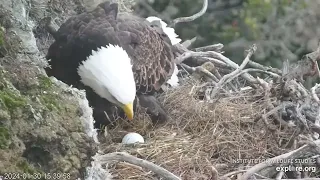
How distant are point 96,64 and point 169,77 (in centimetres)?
82

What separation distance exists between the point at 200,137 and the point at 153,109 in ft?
1.29

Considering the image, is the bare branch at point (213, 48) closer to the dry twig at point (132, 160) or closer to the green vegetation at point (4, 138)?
the dry twig at point (132, 160)

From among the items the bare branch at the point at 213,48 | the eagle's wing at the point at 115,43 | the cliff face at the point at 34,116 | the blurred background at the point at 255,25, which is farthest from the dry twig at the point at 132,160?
the blurred background at the point at 255,25

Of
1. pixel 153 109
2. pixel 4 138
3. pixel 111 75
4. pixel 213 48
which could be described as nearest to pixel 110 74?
pixel 111 75

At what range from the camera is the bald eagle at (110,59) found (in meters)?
3.02

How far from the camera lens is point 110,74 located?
2.98 metres

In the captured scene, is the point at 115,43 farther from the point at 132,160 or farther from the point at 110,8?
the point at 132,160

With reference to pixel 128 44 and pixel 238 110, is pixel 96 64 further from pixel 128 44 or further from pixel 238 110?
pixel 238 110

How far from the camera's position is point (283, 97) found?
3.38 metres

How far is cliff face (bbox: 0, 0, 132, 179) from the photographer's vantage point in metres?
1.86

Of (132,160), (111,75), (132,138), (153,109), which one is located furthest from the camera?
(153,109)

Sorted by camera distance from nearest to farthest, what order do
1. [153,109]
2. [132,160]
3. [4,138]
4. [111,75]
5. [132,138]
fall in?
1. [4,138]
2. [132,160]
3. [111,75]
4. [132,138]
5. [153,109]

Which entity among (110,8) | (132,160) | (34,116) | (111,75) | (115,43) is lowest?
(132,160)

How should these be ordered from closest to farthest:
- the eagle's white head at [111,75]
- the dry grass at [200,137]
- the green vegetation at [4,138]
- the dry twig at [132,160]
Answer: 1. the green vegetation at [4,138]
2. the dry twig at [132,160]
3. the dry grass at [200,137]
4. the eagle's white head at [111,75]
